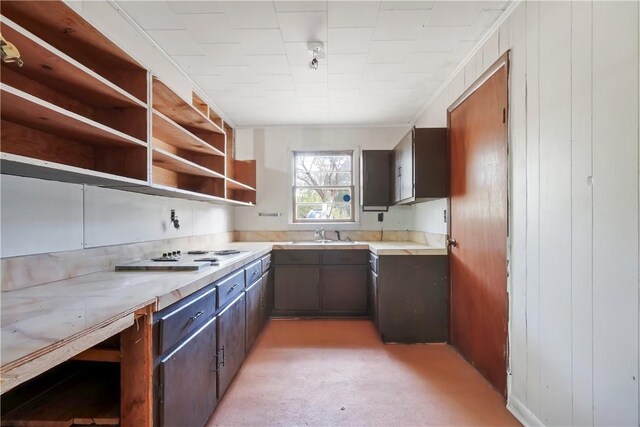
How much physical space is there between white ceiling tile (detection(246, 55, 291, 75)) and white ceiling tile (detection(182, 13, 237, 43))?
0.89ft

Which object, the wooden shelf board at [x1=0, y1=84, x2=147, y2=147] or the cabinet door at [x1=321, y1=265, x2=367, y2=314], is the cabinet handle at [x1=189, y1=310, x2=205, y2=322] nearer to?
the wooden shelf board at [x1=0, y1=84, x2=147, y2=147]

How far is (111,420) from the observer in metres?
1.00

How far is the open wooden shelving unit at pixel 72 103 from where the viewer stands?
107cm

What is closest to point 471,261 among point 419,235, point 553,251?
point 553,251

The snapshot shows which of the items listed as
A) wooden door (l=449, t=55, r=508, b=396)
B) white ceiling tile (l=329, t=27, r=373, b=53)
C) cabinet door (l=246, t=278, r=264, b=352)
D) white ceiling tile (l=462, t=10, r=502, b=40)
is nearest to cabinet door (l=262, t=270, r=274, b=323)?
cabinet door (l=246, t=278, r=264, b=352)

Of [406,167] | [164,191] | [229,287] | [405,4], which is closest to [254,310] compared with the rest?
[229,287]

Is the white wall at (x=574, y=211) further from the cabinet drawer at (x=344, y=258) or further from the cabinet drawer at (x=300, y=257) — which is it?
the cabinet drawer at (x=300, y=257)

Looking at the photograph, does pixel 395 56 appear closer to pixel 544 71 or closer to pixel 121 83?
pixel 544 71

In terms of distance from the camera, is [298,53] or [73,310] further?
[298,53]

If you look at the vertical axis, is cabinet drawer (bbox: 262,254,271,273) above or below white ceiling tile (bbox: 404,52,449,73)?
below

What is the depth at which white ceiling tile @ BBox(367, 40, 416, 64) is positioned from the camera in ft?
7.06

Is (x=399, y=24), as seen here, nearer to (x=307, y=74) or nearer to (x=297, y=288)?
(x=307, y=74)

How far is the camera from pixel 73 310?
0.94 meters

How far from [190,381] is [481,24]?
106 inches
